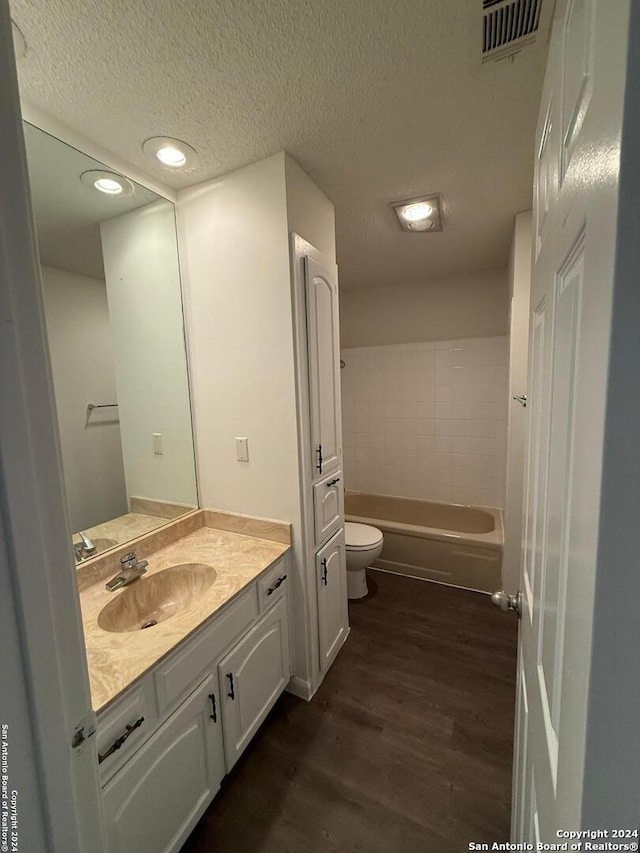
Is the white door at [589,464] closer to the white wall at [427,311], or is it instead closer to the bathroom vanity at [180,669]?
the bathroom vanity at [180,669]

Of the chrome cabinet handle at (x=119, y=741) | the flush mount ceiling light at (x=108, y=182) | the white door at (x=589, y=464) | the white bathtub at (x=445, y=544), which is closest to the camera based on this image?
the white door at (x=589, y=464)

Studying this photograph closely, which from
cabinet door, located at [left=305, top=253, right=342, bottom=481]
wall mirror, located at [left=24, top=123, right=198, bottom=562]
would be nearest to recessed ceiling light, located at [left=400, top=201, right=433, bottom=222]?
cabinet door, located at [left=305, top=253, right=342, bottom=481]

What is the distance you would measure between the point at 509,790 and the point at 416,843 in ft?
1.43

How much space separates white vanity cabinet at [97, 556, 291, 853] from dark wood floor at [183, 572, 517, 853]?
0.52ft

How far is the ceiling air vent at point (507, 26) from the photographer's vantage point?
88cm

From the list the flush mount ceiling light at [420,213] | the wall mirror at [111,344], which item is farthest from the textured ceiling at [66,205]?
the flush mount ceiling light at [420,213]

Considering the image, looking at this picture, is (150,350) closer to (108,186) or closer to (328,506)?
(108,186)

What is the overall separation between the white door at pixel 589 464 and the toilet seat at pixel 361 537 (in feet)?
5.82

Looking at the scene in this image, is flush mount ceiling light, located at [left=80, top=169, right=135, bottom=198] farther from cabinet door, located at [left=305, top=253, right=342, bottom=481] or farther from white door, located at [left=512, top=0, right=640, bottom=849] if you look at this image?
white door, located at [left=512, top=0, right=640, bottom=849]

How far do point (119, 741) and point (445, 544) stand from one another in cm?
232

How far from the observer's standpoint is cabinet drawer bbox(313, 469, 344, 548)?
1.66m

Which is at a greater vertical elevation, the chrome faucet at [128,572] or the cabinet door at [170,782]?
the chrome faucet at [128,572]

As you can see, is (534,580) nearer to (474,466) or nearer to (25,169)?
(25,169)

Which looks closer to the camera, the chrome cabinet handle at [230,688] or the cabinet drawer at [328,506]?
the chrome cabinet handle at [230,688]
